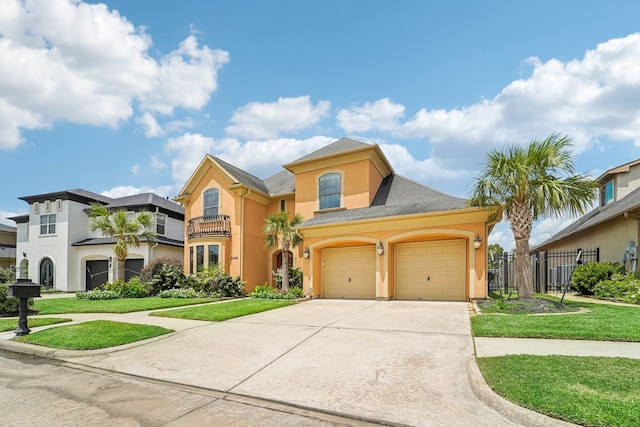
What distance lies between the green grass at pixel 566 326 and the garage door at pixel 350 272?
23.5 ft

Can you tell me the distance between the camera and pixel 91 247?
26.4m

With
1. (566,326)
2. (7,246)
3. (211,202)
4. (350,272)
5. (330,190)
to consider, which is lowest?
(566,326)

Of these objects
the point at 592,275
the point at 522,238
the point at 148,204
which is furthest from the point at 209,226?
the point at 592,275

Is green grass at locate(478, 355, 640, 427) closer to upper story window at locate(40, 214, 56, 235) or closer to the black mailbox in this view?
the black mailbox

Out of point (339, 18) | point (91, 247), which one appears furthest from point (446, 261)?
point (91, 247)

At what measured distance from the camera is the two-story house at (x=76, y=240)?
1018 inches

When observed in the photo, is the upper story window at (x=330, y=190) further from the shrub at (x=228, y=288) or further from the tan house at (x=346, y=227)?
the shrub at (x=228, y=288)

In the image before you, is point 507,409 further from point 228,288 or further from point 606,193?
point 606,193

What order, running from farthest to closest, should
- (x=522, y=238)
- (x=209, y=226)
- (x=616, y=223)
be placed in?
(x=209, y=226) < (x=616, y=223) < (x=522, y=238)

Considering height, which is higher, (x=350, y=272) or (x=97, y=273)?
(x=350, y=272)

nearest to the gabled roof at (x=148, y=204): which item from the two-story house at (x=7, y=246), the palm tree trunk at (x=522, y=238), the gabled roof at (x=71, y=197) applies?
the gabled roof at (x=71, y=197)

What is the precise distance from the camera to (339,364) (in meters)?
5.94

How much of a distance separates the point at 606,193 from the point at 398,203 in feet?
39.0

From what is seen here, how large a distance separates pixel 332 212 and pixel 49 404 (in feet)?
49.9
